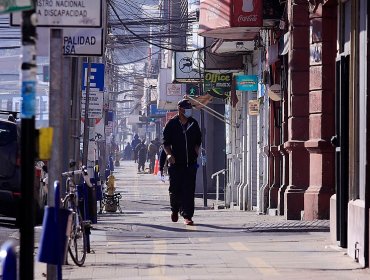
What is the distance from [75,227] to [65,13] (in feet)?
12.9

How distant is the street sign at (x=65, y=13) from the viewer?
8961 millimetres

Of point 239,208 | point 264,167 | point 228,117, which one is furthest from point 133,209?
point 228,117

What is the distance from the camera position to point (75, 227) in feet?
41.3

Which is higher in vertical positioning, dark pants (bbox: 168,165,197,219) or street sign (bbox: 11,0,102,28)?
street sign (bbox: 11,0,102,28)

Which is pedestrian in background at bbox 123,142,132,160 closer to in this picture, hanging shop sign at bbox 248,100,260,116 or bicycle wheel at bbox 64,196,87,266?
hanging shop sign at bbox 248,100,260,116

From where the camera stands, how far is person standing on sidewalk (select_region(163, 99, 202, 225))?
18656mm

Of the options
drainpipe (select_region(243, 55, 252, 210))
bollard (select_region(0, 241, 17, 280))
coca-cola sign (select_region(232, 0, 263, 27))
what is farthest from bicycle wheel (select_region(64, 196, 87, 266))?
drainpipe (select_region(243, 55, 252, 210))

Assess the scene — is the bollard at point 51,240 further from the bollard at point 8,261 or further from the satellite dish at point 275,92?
the satellite dish at point 275,92

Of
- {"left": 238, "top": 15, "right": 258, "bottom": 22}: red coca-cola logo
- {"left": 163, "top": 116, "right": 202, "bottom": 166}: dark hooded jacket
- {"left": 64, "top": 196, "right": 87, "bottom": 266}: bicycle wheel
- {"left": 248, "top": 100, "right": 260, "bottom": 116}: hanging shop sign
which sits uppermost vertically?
{"left": 238, "top": 15, "right": 258, "bottom": 22}: red coca-cola logo

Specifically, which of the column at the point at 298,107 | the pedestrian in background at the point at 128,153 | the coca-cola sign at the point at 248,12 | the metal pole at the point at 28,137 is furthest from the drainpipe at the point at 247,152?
the pedestrian in background at the point at 128,153

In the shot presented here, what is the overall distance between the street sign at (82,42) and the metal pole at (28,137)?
4.45m

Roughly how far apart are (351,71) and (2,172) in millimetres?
7901

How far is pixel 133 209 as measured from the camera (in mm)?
30500

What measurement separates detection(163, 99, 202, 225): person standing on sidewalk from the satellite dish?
5117 mm
